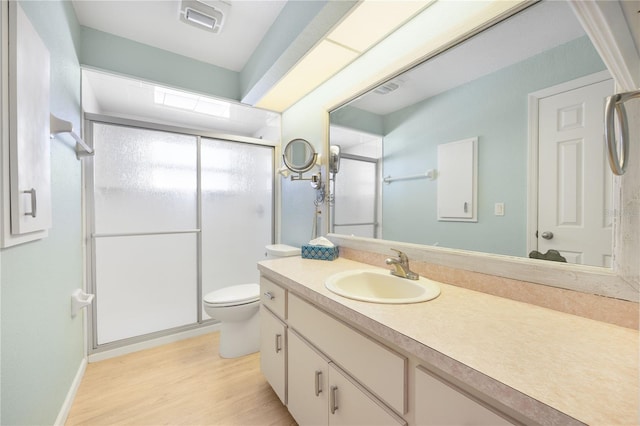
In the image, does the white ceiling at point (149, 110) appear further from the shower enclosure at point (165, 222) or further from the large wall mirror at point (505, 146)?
the large wall mirror at point (505, 146)

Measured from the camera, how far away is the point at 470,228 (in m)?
1.12

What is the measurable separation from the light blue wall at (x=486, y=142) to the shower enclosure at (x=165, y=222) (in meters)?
1.73

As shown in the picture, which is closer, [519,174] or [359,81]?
[519,174]

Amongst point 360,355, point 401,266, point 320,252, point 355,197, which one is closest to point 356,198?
point 355,197

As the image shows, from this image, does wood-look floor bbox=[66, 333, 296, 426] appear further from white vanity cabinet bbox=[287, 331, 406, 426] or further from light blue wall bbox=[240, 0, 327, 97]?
light blue wall bbox=[240, 0, 327, 97]

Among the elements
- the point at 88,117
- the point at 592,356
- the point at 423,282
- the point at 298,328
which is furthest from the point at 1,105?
the point at 592,356

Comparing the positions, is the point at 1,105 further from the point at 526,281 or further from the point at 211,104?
the point at 211,104

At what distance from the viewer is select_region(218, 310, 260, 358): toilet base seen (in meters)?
2.05

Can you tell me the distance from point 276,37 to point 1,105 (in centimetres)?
159

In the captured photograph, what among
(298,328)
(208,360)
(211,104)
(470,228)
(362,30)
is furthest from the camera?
(211,104)

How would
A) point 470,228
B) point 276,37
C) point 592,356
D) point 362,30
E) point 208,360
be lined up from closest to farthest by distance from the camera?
point 592,356 < point 470,228 < point 362,30 < point 276,37 < point 208,360

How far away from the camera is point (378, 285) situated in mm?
1330

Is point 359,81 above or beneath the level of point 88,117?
above

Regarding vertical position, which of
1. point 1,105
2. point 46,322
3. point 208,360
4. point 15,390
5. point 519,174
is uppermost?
point 1,105
